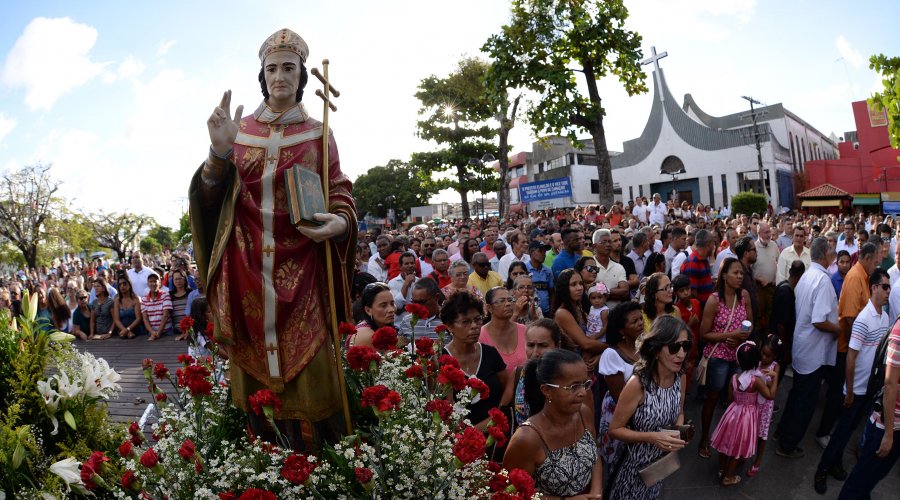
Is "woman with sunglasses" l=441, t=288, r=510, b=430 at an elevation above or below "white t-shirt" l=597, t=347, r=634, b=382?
above

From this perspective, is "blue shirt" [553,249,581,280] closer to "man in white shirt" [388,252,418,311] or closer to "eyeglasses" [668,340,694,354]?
"man in white shirt" [388,252,418,311]

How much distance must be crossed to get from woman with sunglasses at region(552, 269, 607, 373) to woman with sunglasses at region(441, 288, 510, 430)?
1408 millimetres

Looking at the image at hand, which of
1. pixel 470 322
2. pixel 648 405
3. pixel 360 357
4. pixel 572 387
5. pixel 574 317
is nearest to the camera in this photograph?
pixel 360 357

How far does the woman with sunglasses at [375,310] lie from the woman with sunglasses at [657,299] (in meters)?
2.36

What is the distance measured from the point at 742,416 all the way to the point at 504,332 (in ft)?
7.46

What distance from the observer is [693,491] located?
5.37 m

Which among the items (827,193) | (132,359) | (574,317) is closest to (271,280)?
(574,317)

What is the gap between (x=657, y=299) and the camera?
5445 mm

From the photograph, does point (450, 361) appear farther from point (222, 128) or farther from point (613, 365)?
point (613, 365)

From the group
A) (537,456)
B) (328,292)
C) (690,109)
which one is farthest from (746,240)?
(690,109)

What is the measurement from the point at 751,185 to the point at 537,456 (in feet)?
132

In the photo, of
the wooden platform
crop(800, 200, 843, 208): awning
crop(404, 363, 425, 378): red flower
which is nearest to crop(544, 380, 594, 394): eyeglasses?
crop(404, 363, 425, 378): red flower

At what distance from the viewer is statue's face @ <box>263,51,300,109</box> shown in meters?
2.97

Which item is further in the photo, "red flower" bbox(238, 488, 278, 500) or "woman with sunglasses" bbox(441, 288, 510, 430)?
"woman with sunglasses" bbox(441, 288, 510, 430)
